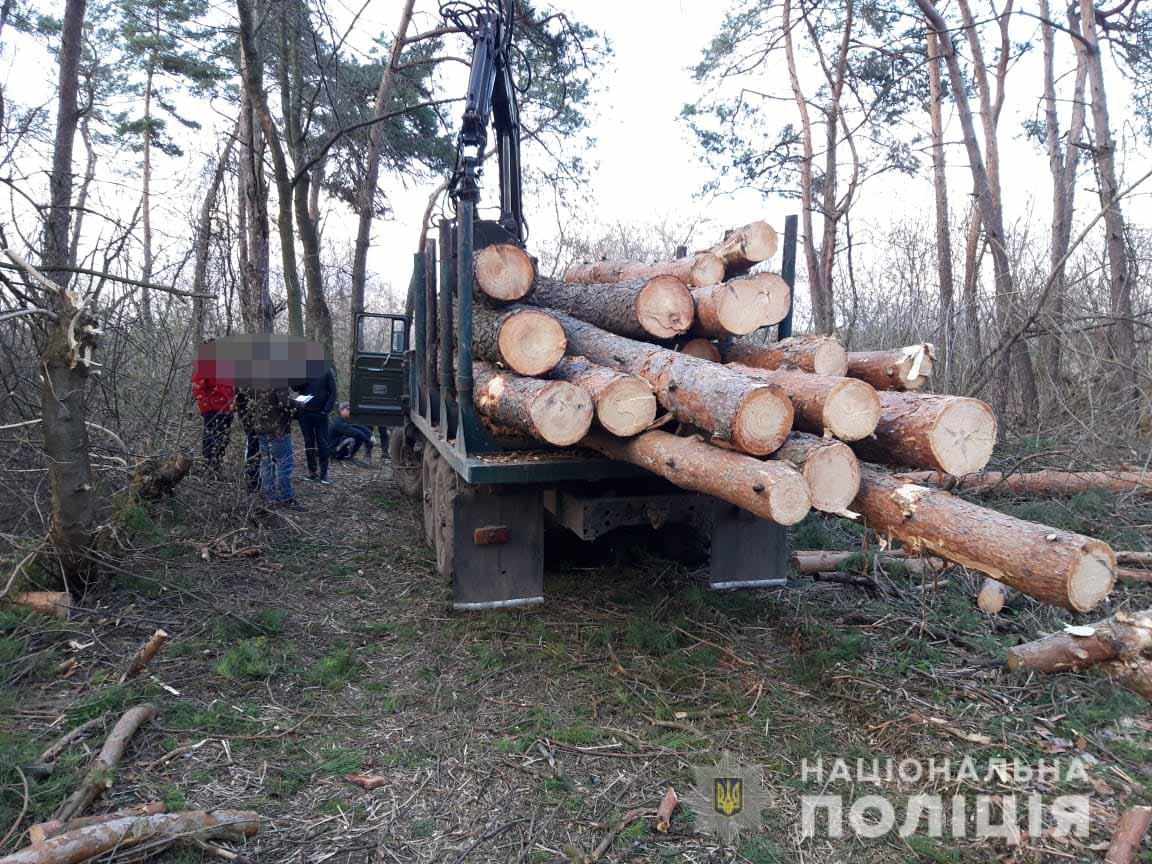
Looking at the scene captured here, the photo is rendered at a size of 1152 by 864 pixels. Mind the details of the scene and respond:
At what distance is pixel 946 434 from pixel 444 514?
3.49 metres

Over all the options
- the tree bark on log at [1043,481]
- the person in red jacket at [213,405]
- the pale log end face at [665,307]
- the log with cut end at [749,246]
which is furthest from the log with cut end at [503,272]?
the tree bark on log at [1043,481]

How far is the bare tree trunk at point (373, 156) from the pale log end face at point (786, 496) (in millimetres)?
9753

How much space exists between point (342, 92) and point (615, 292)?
9.60m

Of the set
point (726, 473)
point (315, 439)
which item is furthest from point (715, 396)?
point (315, 439)

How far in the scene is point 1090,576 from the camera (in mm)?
2332

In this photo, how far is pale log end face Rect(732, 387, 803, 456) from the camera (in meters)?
3.01

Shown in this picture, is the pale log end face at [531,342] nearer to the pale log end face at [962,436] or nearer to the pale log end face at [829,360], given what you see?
the pale log end face at [829,360]

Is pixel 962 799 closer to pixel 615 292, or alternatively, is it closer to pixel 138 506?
pixel 615 292

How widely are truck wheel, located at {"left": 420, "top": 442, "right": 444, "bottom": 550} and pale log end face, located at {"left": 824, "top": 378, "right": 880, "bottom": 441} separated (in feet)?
11.2

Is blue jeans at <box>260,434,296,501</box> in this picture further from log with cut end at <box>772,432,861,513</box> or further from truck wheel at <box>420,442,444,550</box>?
log with cut end at <box>772,432,861,513</box>

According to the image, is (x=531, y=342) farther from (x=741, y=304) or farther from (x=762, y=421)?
(x=762, y=421)

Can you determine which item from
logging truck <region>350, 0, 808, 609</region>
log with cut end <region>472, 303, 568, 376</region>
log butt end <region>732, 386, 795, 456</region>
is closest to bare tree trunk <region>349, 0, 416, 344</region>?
logging truck <region>350, 0, 808, 609</region>

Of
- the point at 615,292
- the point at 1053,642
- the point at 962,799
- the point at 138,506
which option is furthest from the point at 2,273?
the point at 1053,642

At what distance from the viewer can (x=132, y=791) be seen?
2.80 meters
